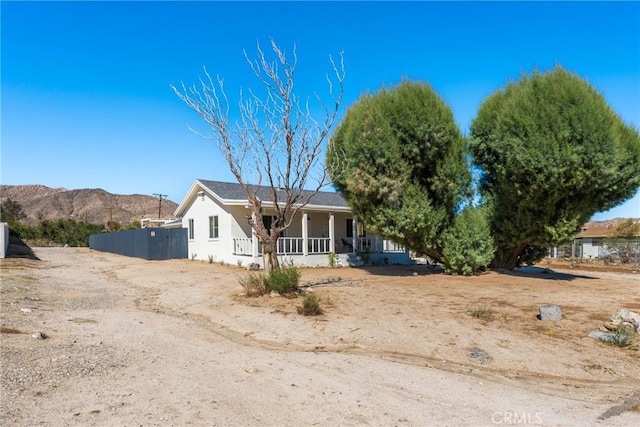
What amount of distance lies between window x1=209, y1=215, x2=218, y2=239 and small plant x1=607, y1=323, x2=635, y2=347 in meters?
19.0

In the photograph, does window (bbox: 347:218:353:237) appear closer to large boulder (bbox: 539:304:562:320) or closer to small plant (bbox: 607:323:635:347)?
large boulder (bbox: 539:304:562:320)

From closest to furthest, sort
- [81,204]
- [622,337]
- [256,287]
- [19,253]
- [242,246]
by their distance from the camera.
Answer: [622,337] → [256,287] → [242,246] → [19,253] → [81,204]

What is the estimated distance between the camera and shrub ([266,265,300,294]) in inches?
411

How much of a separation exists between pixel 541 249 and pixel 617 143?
5627 millimetres

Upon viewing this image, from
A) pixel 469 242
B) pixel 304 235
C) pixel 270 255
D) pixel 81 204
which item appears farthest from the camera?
pixel 81 204

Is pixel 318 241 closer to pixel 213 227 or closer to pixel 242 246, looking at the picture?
pixel 242 246

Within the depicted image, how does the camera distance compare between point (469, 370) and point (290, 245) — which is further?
point (290, 245)

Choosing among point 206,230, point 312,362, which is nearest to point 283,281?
point 312,362

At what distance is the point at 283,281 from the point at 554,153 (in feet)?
29.6

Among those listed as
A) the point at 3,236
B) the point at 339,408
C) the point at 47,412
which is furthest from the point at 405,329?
the point at 3,236

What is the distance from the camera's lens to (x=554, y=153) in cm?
1338

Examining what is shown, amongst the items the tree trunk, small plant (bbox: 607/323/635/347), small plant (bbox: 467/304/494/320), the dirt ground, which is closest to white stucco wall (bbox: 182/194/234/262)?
the tree trunk

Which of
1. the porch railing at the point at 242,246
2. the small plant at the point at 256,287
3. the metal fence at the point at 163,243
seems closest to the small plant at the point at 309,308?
the small plant at the point at 256,287

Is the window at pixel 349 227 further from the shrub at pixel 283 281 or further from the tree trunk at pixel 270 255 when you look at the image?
the shrub at pixel 283 281
